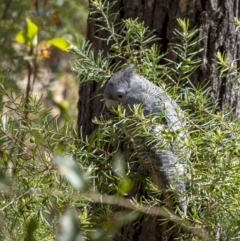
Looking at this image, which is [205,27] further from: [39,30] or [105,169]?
[39,30]

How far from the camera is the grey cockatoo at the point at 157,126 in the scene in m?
0.97

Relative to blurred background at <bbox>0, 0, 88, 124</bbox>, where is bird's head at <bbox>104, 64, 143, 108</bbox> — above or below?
above

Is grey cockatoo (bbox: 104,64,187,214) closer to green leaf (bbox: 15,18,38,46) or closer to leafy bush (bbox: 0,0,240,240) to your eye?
leafy bush (bbox: 0,0,240,240)

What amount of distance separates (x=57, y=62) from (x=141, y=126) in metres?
2.83

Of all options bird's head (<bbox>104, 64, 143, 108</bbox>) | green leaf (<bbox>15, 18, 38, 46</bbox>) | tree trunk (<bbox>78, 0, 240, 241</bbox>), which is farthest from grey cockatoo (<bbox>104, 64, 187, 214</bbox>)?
green leaf (<bbox>15, 18, 38, 46</bbox>)

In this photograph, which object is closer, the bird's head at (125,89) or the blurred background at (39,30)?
the bird's head at (125,89)

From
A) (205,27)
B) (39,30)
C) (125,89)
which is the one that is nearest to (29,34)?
(39,30)

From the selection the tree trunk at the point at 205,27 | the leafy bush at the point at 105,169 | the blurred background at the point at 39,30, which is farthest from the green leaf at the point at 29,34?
the leafy bush at the point at 105,169

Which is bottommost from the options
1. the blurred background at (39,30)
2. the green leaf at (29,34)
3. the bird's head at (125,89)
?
the blurred background at (39,30)

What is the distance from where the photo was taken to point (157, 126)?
0.97 m

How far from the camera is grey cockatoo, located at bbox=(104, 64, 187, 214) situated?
3.18ft

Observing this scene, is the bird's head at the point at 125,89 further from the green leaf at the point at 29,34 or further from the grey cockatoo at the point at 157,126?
the green leaf at the point at 29,34

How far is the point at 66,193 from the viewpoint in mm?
994

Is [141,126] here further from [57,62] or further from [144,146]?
[57,62]
